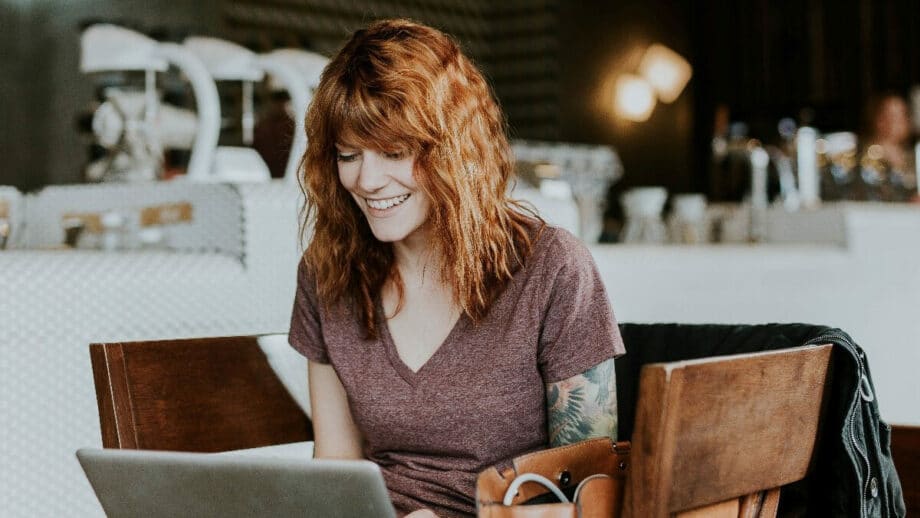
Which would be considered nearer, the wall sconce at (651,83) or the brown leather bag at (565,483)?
the brown leather bag at (565,483)

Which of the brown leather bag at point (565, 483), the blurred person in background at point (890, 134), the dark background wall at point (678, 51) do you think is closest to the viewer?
the brown leather bag at point (565, 483)

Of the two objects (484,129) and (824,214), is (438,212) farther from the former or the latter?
(824,214)

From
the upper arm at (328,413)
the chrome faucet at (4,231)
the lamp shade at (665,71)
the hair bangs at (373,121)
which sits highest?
the lamp shade at (665,71)

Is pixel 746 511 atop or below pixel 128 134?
below

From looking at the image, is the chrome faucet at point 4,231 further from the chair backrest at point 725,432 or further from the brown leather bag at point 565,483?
the chair backrest at point 725,432

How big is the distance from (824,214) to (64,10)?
3.41 metres

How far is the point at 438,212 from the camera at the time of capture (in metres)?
1.43

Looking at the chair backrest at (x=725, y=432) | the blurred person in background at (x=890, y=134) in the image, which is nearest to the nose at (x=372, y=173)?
the chair backrest at (x=725, y=432)

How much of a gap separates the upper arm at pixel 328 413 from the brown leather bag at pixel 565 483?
47 cm

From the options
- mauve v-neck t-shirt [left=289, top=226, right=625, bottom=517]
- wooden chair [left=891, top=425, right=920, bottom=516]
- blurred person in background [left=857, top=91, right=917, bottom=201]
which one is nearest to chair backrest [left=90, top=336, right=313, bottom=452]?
mauve v-neck t-shirt [left=289, top=226, right=625, bottom=517]

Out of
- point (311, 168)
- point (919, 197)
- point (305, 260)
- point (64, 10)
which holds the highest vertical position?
point (64, 10)

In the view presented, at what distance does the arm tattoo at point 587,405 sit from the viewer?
53.2 inches

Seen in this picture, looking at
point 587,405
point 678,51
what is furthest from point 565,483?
point 678,51

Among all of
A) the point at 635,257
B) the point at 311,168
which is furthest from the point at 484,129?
the point at 635,257
